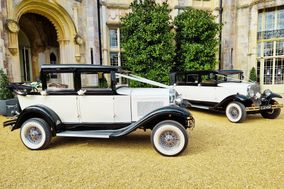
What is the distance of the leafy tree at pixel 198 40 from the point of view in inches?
414

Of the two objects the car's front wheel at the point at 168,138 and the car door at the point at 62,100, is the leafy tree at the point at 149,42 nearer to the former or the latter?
the car door at the point at 62,100

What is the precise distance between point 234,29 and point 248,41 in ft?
3.96

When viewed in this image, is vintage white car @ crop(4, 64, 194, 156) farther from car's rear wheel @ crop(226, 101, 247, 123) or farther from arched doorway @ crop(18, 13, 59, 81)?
arched doorway @ crop(18, 13, 59, 81)

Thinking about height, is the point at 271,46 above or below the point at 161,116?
above

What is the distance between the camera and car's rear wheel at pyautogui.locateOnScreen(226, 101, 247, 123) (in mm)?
5629

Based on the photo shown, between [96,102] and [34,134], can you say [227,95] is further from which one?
[34,134]

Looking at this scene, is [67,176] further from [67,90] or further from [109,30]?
[109,30]

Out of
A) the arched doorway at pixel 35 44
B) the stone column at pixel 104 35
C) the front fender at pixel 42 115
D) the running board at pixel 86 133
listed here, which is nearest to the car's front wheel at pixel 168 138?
the running board at pixel 86 133

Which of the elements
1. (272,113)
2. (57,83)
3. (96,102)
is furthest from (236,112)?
(57,83)

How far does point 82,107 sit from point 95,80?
2.18 feet

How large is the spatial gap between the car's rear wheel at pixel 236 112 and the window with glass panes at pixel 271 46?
27.9 ft

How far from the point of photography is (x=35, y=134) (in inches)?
151

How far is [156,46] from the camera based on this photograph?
9977mm

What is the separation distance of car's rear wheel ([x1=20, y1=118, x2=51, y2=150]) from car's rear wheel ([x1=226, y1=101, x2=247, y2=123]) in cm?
504
